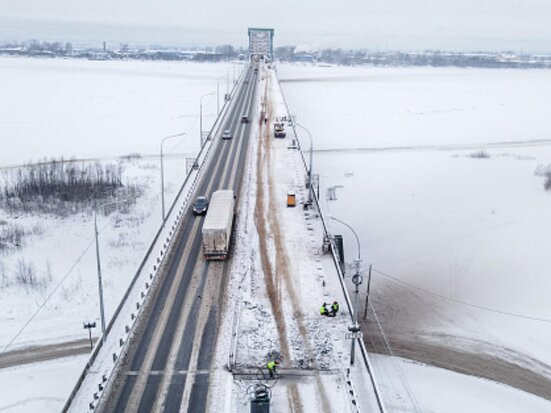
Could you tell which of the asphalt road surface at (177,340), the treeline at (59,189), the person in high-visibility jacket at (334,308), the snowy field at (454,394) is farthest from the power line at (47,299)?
the snowy field at (454,394)

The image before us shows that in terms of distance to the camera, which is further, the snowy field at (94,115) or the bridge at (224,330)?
the snowy field at (94,115)

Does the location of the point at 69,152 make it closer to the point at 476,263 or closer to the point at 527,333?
the point at 476,263

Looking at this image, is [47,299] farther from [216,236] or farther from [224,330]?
[224,330]

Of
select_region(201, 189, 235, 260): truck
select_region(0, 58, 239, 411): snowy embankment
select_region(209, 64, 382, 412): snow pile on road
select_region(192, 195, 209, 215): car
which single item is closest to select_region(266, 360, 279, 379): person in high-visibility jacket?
select_region(209, 64, 382, 412): snow pile on road

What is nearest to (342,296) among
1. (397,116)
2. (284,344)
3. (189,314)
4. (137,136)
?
(284,344)

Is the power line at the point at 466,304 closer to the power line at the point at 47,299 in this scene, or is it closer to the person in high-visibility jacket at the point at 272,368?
the person in high-visibility jacket at the point at 272,368
